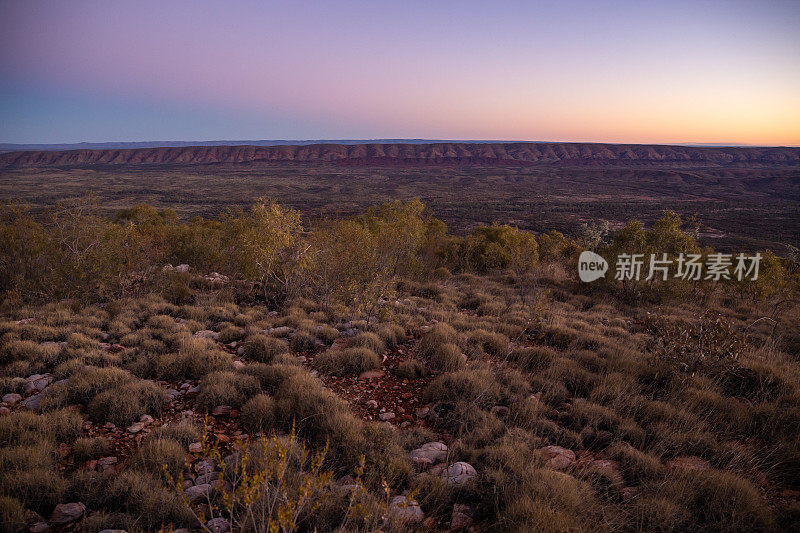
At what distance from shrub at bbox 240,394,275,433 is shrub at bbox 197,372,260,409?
331 mm

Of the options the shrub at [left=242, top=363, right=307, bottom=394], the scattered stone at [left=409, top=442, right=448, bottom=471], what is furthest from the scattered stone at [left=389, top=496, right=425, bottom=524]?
the shrub at [left=242, top=363, right=307, bottom=394]

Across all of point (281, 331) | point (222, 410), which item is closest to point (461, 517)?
point (222, 410)

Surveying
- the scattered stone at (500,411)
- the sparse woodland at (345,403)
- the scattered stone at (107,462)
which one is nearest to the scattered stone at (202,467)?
the sparse woodland at (345,403)

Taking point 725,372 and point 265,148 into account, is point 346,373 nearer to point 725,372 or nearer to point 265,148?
point 725,372

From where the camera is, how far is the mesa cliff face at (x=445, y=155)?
478 ft

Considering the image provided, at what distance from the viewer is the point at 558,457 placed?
12.6 ft

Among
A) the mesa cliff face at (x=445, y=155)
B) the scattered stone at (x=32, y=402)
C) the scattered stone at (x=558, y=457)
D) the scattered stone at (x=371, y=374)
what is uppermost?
the mesa cliff face at (x=445, y=155)

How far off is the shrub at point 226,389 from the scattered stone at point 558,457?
365 centimetres

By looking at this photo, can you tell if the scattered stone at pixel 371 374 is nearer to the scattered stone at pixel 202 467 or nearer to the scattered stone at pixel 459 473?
the scattered stone at pixel 459 473

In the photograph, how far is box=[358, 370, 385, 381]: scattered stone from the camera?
18.8 ft

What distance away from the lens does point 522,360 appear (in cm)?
630

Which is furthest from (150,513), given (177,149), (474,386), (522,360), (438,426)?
(177,149)

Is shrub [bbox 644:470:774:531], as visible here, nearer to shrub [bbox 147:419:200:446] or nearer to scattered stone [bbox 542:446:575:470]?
scattered stone [bbox 542:446:575:470]

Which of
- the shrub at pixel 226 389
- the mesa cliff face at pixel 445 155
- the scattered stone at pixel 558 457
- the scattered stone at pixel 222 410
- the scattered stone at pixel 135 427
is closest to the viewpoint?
the scattered stone at pixel 558 457
